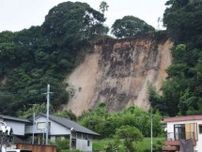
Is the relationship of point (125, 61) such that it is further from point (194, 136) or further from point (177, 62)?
point (194, 136)

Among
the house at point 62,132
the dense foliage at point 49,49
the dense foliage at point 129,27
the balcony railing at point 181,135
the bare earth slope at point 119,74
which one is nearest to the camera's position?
the balcony railing at point 181,135

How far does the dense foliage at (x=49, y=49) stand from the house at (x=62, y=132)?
21.8 metres

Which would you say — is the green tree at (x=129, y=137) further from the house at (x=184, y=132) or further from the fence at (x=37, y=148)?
the fence at (x=37, y=148)

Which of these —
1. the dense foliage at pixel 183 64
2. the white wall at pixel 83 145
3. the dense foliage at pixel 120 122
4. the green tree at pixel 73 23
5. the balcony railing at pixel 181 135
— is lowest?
the white wall at pixel 83 145

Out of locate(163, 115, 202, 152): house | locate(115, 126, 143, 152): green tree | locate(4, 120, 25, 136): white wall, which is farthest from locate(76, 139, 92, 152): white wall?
locate(163, 115, 202, 152): house

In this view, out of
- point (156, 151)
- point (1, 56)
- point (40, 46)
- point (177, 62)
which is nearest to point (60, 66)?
point (40, 46)

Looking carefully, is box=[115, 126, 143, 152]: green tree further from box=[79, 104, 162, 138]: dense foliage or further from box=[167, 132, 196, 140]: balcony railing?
box=[79, 104, 162, 138]: dense foliage

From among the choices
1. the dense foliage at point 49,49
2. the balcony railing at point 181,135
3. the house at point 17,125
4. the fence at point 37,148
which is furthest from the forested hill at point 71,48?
the fence at point 37,148

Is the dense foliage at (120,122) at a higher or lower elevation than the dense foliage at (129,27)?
lower

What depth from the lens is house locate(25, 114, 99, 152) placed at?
4066 centimetres

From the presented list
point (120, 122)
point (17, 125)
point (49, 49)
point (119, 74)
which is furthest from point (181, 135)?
point (49, 49)

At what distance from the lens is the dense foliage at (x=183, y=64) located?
48219 millimetres

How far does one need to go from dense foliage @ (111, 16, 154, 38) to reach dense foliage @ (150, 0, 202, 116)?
1349 centimetres

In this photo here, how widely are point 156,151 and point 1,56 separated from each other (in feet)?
138
